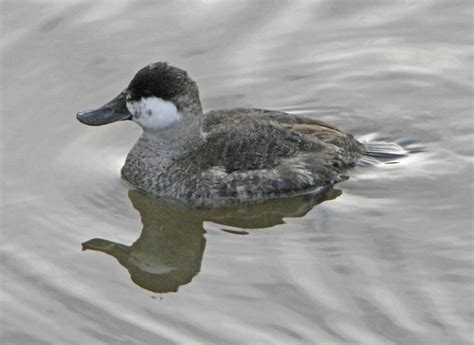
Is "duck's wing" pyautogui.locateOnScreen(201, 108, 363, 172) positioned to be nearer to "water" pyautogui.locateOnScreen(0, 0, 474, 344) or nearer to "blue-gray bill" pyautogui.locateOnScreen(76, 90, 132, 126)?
"water" pyautogui.locateOnScreen(0, 0, 474, 344)

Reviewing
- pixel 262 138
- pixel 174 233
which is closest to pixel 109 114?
pixel 174 233

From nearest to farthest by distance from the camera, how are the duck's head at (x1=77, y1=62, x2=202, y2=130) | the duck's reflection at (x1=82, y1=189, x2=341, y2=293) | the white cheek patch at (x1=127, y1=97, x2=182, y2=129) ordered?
the duck's reflection at (x1=82, y1=189, x2=341, y2=293)
the duck's head at (x1=77, y1=62, x2=202, y2=130)
the white cheek patch at (x1=127, y1=97, x2=182, y2=129)

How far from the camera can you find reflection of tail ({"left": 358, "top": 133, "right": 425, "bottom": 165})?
30.8 ft

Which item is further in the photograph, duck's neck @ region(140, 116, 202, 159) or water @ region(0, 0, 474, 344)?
duck's neck @ region(140, 116, 202, 159)

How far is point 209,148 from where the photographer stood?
29.0 feet

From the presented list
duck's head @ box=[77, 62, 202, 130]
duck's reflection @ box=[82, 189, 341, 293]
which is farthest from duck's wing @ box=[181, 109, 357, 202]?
duck's head @ box=[77, 62, 202, 130]

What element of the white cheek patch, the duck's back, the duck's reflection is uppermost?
the white cheek patch

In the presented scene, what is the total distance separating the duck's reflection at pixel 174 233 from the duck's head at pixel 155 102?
60 cm

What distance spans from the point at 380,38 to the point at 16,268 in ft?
14.7

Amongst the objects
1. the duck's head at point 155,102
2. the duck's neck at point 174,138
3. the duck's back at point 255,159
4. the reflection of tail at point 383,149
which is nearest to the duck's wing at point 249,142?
the duck's back at point 255,159

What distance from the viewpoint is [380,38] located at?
1091 centimetres

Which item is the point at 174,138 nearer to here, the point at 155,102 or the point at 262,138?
the point at 155,102

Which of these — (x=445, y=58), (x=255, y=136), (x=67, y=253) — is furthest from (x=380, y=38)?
(x=67, y=253)

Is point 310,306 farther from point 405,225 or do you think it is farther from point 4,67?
point 4,67
